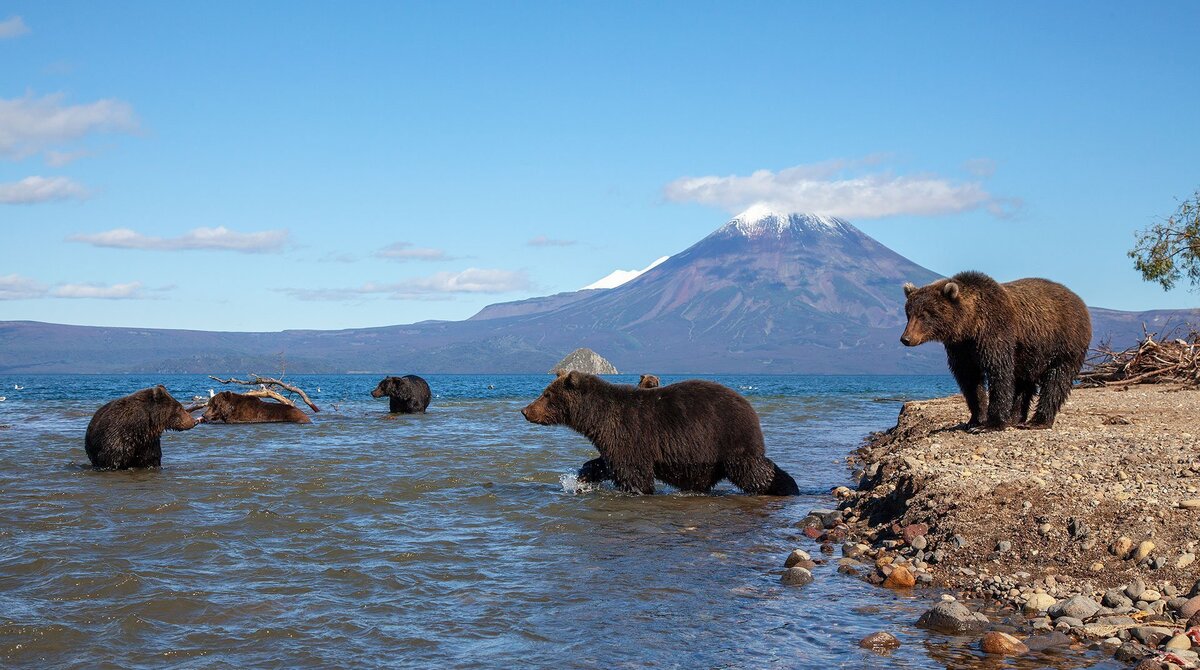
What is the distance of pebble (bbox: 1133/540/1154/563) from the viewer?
7949mm

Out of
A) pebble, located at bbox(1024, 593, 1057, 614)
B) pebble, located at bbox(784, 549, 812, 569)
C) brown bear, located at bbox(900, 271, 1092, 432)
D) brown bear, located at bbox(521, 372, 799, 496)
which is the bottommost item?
pebble, located at bbox(784, 549, 812, 569)

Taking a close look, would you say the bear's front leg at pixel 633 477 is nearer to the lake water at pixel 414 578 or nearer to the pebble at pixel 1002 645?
the lake water at pixel 414 578

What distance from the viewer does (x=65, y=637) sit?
23.1ft

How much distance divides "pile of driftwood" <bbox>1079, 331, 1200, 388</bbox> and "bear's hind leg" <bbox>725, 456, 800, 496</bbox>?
13702 mm

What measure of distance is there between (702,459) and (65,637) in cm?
781

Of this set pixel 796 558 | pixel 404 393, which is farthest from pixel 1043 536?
pixel 404 393

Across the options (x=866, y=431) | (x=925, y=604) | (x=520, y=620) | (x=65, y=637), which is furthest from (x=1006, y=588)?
(x=866, y=431)

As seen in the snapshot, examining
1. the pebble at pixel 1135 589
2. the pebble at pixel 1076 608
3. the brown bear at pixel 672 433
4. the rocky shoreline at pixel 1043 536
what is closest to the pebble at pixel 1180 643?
the rocky shoreline at pixel 1043 536

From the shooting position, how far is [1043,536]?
344 inches

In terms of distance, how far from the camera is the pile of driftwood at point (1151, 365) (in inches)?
929

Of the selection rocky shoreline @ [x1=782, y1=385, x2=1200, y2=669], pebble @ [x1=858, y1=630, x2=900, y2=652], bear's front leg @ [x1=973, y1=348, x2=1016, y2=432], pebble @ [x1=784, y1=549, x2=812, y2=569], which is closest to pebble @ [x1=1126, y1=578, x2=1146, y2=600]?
rocky shoreline @ [x1=782, y1=385, x2=1200, y2=669]

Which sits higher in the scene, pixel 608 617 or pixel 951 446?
pixel 951 446

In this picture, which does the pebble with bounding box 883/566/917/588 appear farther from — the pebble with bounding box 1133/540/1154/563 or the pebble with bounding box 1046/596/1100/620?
the pebble with bounding box 1133/540/1154/563

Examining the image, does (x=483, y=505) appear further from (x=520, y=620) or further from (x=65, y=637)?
(x=65, y=637)
